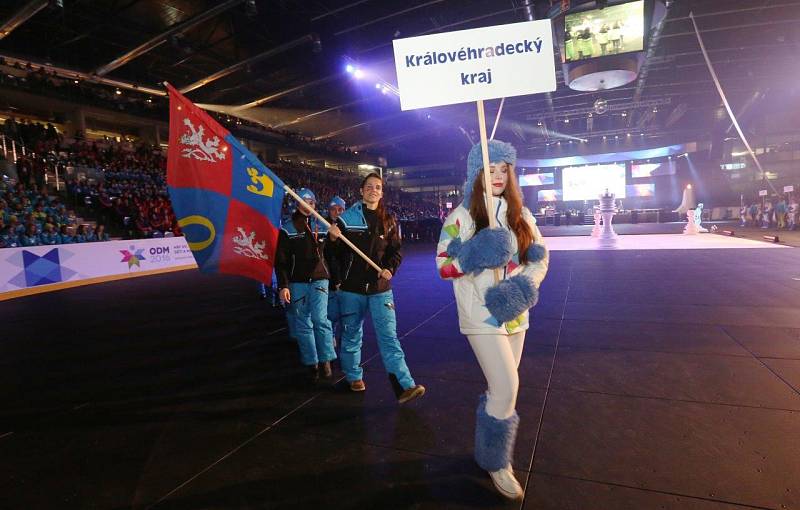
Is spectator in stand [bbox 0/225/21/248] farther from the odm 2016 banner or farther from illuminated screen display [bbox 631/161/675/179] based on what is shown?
A: illuminated screen display [bbox 631/161/675/179]

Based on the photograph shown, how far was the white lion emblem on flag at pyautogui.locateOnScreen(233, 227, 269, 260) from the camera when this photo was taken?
3.70m

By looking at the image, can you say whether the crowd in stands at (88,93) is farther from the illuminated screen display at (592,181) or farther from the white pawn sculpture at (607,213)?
the illuminated screen display at (592,181)

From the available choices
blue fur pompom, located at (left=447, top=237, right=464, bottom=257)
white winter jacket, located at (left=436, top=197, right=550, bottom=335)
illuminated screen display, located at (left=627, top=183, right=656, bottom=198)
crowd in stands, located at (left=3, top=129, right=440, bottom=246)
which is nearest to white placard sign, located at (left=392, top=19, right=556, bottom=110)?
white winter jacket, located at (left=436, top=197, right=550, bottom=335)

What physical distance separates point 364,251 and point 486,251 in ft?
5.62

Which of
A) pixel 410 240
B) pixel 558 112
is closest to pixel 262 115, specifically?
pixel 410 240

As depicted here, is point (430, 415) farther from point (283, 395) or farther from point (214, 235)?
point (214, 235)

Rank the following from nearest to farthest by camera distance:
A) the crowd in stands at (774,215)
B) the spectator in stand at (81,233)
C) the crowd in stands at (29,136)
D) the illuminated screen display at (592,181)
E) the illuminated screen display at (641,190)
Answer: the spectator in stand at (81,233) < the crowd in stands at (29,136) < the crowd in stands at (774,215) < the illuminated screen display at (592,181) < the illuminated screen display at (641,190)

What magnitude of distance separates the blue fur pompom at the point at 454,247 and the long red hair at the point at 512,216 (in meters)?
0.16

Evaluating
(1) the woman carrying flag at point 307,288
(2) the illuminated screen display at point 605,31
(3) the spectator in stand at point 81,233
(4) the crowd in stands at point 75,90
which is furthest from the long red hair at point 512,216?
(4) the crowd in stands at point 75,90

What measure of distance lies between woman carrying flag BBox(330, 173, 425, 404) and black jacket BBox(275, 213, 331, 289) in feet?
1.65

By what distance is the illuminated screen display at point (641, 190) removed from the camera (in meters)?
31.3

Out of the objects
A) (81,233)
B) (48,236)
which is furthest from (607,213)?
(48,236)

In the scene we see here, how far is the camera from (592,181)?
29703mm

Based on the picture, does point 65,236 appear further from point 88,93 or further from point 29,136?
point 88,93
